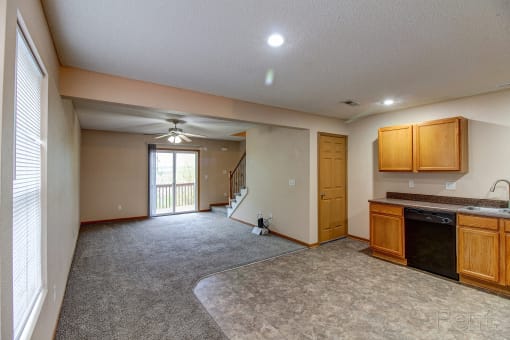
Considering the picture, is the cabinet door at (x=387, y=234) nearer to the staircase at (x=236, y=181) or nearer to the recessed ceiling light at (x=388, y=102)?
the recessed ceiling light at (x=388, y=102)

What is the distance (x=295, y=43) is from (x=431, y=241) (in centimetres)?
315

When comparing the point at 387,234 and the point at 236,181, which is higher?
the point at 236,181

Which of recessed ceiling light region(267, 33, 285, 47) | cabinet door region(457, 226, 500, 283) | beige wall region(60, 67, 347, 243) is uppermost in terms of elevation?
recessed ceiling light region(267, 33, 285, 47)

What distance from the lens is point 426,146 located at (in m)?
3.65

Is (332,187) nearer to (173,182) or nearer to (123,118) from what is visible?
(123,118)

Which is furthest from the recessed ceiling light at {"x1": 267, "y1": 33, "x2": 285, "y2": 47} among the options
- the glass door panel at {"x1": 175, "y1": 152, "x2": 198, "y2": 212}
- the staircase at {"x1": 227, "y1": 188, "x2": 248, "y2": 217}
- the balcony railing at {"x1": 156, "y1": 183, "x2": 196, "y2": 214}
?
the balcony railing at {"x1": 156, "y1": 183, "x2": 196, "y2": 214}

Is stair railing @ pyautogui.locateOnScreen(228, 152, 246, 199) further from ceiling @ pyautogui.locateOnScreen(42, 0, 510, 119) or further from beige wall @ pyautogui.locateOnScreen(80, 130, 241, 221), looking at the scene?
ceiling @ pyautogui.locateOnScreen(42, 0, 510, 119)

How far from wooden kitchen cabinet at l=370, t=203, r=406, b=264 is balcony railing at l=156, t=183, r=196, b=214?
5.60 m

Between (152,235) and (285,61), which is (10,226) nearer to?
(285,61)

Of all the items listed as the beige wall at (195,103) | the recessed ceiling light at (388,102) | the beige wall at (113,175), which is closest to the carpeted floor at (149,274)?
the beige wall at (113,175)

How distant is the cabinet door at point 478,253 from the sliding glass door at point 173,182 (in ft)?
21.6

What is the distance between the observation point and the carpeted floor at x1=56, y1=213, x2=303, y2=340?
2211 mm

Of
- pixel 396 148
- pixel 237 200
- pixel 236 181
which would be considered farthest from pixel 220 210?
pixel 396 148

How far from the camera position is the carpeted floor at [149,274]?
2.21 m
